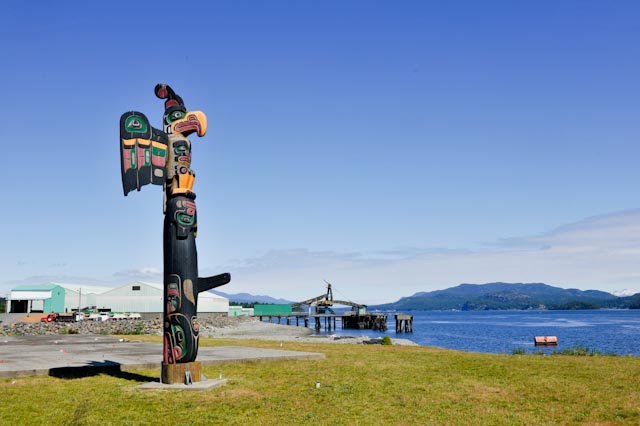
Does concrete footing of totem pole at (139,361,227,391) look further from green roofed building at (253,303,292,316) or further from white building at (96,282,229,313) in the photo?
green roofed building at (253,303,292,316)

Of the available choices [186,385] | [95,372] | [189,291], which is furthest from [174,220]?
[95,372]

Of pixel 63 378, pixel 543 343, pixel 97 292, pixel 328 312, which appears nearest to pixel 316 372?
pixel 63 378

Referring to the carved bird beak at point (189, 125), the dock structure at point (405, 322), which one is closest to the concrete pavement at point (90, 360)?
the carved bird beak at point (189, 125)

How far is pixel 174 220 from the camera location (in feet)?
55.6

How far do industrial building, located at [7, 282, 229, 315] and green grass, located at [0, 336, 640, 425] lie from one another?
7000cm

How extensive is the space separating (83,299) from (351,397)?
8424 centimetres

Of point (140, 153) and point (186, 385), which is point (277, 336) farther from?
point (140, 153)

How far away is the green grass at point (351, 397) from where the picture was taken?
12.7 meters

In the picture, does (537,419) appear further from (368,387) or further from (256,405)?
(256,405)

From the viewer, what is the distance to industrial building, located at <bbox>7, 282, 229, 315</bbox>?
3324 inches

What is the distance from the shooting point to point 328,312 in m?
118

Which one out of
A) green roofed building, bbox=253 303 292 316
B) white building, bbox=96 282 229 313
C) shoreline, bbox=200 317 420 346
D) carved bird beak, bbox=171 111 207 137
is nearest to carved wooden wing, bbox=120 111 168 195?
carved bird beak, bbox=171 111 207 137

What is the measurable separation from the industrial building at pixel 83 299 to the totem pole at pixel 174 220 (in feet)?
238

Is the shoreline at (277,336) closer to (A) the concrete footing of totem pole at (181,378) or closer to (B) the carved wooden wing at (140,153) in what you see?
(A) the concrete footing of totem pole at (181,378)
